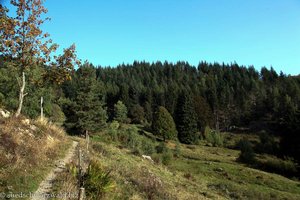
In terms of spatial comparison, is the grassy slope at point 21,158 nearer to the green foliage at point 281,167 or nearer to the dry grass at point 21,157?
the dry grass at point 21,157

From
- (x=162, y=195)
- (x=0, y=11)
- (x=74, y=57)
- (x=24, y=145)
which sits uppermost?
(x=0, y=11)

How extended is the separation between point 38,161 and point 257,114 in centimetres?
Answer: 12371

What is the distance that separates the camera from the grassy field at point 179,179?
1323 centimetres

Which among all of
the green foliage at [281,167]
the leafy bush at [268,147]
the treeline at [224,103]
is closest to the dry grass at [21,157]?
the green foliage at [281,167]

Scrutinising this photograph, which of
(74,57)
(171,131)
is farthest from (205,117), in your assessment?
(74,57)

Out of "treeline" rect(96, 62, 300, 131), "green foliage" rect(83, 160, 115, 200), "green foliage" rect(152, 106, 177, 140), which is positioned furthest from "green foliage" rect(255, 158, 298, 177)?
"green foliage" rect(83, 160, 115, 200)

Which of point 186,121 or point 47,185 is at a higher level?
point 186,121

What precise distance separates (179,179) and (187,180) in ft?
5.31

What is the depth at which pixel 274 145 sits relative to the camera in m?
71.9

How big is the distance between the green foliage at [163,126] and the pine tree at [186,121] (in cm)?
485

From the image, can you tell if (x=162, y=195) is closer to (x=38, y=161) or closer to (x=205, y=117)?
(x=38, y=161)

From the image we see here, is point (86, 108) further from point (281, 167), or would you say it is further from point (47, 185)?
point (47, 185)

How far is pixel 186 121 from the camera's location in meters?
90.4

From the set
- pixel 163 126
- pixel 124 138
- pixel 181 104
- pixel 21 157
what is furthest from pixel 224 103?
pixel 21 157
